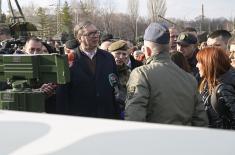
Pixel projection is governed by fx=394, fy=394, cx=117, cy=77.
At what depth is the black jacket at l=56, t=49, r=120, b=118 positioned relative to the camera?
12.9ft

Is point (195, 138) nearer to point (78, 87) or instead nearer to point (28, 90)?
point (28, 90)

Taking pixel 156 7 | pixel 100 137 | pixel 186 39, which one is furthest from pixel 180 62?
pixel 156 7

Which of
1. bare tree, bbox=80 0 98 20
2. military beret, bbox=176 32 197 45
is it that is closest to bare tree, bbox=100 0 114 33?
bare tree, bbox=80 0 98 20

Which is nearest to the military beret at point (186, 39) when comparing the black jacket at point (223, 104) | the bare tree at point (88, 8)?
the black jacket at point (223, 104)

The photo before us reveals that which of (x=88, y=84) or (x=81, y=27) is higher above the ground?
(x=81, y=27)

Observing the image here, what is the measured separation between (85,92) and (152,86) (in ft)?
4.50

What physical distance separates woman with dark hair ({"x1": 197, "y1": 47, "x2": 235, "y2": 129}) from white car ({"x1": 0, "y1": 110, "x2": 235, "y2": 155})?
1870mm

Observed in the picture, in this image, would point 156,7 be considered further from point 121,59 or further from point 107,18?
point 121,59

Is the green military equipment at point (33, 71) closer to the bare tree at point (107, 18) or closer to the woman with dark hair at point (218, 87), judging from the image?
the woman with dark hair at point (218, 87)

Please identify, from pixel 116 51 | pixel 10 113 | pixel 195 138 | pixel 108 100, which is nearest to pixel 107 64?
pixel 108 100

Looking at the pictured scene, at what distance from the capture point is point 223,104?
3.04 m

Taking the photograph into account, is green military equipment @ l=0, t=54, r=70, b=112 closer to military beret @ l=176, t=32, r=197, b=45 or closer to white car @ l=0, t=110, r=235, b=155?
white car @ l=0, t=110, r=235, b=155

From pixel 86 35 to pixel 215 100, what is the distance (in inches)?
60.4

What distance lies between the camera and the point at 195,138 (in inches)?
47.7
